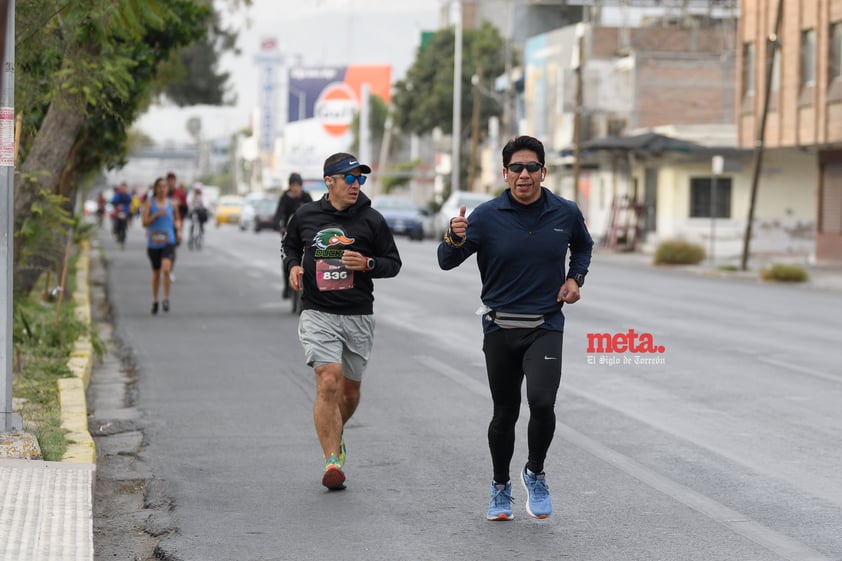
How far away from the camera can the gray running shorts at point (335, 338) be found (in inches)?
325

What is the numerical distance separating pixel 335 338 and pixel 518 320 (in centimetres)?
137

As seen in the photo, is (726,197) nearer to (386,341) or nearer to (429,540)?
(386,341)

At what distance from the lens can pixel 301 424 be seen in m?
10.8

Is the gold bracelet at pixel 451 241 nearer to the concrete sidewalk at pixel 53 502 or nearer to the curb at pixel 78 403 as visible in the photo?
the concrete sidewalk at pixel 53 502

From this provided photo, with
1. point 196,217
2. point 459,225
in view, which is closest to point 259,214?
point 196,217

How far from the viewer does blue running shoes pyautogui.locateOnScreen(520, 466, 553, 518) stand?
7316mm

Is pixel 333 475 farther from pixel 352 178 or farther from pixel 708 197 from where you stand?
pixel 708 197

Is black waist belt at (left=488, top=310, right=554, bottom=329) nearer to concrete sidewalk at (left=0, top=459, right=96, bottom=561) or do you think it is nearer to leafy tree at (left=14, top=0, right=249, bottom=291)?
concrete sidewalk at (left=0, top=459, right=96, bottom=561)

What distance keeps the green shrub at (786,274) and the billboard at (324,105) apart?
3719 inches

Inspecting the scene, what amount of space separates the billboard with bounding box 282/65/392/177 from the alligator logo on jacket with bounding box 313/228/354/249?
11870cm

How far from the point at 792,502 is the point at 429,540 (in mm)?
2061

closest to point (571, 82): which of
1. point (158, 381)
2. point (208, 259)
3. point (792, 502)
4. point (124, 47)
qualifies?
point (208, 259)

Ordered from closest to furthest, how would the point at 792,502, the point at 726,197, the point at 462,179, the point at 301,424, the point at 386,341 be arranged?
the point at 792,502
the point at 301,424
the point at 386,341
the point at 726,197
the point at 462,179

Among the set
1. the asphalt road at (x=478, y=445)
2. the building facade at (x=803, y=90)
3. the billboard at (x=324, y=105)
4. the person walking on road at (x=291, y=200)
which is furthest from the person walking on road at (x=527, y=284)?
the billboard at (x=324, y=105)
